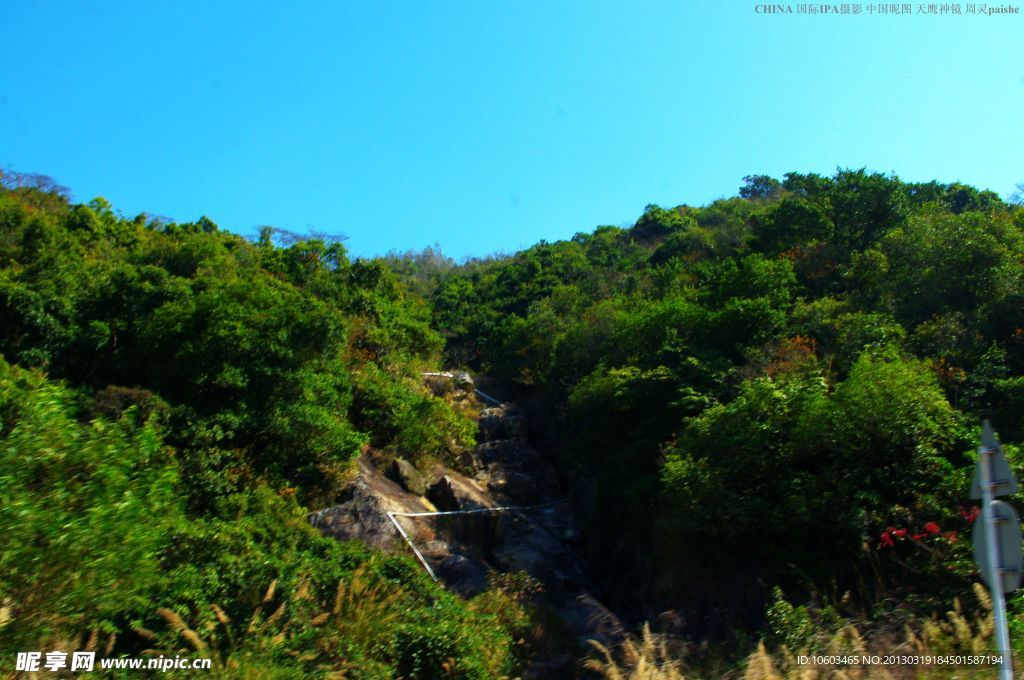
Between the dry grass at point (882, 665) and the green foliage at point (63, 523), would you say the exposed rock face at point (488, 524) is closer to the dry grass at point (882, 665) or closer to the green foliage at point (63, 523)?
the dry grass at point (882, 665)

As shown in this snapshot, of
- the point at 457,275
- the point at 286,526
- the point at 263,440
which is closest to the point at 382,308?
the point at 263,440

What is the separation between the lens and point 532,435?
2817cm

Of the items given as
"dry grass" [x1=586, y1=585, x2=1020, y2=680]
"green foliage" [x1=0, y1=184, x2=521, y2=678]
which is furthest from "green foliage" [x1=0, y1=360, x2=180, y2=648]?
"dry grass" [x1=586, y1=585, x2=1020, y2=680]

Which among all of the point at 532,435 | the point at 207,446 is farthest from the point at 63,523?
the point at 532,435

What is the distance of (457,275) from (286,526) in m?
40.0

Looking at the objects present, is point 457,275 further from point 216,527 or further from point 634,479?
point 216,527

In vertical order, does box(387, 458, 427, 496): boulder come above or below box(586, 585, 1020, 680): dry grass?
above

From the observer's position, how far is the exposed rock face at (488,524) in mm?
16016

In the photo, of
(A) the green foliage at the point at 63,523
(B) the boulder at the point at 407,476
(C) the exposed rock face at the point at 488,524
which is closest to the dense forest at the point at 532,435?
(A) the green foliage at the point at 63,523

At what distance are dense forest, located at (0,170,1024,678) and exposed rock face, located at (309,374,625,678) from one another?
80 cm

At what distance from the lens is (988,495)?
489cm

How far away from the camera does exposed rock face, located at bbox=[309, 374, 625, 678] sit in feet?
52.5

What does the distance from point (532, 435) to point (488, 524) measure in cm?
860

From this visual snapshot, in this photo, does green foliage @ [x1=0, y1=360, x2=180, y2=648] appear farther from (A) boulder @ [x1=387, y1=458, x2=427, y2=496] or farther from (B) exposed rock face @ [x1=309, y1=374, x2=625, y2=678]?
(A) boulder @ [x1=387, y1=458, x2=427, y2=496]
